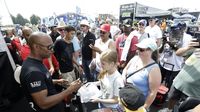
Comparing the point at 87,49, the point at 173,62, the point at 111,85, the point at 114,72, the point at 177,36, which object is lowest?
the point at 173,62

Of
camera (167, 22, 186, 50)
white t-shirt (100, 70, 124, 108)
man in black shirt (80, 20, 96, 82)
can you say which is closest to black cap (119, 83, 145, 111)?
white t-shirt (100, 70, 124, 108)

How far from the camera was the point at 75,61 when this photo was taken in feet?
15.3

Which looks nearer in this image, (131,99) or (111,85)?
(131,99)

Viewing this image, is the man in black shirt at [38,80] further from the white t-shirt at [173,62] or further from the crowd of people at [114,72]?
the white t-shirt at [173,62]

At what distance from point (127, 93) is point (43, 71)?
37.7 inches

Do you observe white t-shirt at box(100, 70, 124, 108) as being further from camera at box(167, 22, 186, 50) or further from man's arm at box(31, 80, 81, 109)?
camera at box(167, 22, 186, 50)

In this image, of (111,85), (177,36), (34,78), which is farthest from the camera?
(177,36)

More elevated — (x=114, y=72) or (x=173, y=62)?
(x=114, y=72)

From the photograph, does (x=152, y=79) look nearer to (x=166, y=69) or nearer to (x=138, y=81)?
(x=138, y=81)

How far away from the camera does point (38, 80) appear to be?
200 cm

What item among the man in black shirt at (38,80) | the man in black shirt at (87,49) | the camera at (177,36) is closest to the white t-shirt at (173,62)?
the camera at (177,36)

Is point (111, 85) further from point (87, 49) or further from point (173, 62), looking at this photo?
point (87, 49)

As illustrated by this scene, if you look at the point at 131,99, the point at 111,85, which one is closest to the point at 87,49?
the point at 111,85

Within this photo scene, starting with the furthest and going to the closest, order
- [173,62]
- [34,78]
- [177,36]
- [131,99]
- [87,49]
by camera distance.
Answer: [87,49]
[173,62]
[177,36]
[34,78]
[131,99]
